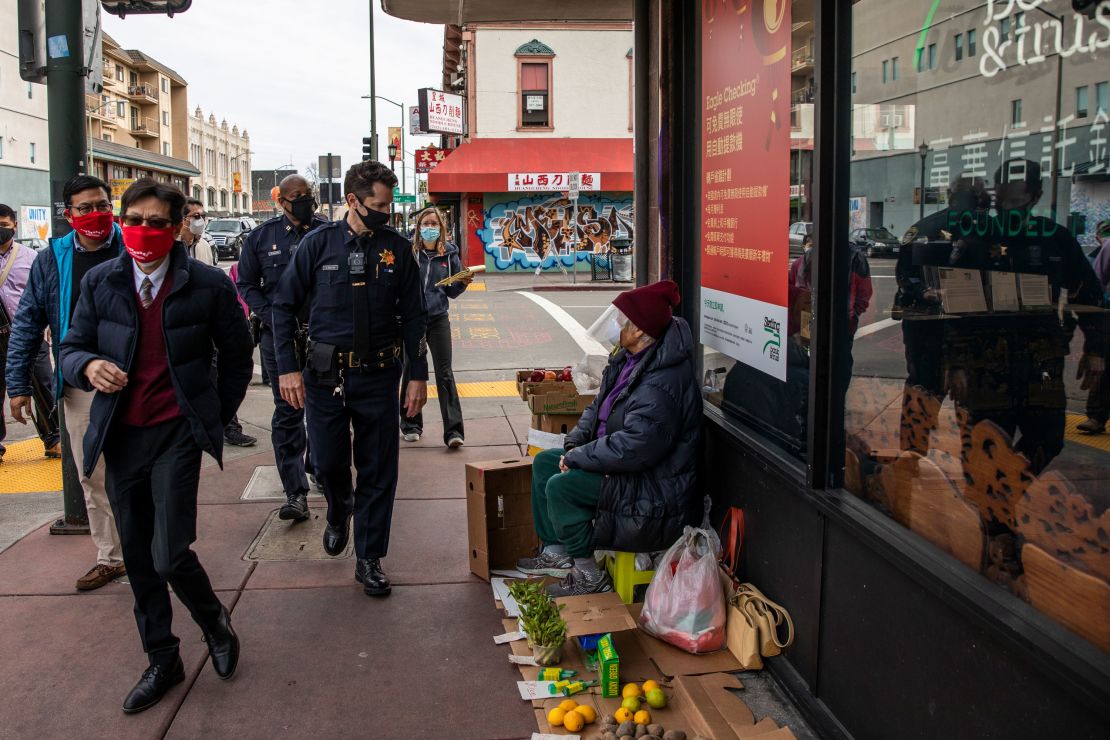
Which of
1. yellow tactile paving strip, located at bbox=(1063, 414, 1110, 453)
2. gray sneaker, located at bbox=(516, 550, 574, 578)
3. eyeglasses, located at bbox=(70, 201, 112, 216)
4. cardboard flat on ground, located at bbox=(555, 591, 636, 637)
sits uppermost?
eyeglasses, located at bbox=(70, 201, 112, 216)

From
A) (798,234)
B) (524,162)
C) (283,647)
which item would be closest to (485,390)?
(283,647)

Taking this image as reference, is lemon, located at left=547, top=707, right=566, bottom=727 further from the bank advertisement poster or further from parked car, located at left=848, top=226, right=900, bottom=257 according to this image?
parked car, located at left=848, top=226, right=900, bottom=257

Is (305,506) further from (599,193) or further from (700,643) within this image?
(599,193)

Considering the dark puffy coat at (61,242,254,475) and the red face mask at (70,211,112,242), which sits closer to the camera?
the dark puffy coat at (61,242,254,475)

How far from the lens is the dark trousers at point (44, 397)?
734 cm

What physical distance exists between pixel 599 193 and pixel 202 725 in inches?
1137

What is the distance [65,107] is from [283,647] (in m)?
3.40

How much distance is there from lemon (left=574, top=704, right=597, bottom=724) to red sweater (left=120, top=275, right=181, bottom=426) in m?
1.88

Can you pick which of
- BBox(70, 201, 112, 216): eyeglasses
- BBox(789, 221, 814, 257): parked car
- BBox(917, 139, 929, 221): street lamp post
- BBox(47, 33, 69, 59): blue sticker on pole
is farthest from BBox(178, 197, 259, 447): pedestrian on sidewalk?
BBox(917, 139, 929, 221): street lamp post

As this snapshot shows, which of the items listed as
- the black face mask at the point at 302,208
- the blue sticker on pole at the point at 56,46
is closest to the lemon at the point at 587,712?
the black face mask at the point at 302,208

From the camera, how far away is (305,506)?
6.00 meters

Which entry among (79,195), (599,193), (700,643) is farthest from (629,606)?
(599,193)

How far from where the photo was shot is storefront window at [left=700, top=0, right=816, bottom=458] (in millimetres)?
3787

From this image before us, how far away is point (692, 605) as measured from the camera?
4.03 meters
